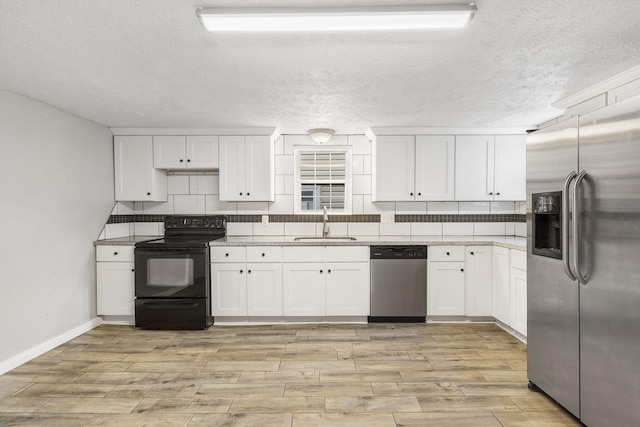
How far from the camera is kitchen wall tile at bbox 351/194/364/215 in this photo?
433cm

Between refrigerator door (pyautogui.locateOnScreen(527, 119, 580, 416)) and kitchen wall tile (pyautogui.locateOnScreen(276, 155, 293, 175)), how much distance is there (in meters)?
2.67

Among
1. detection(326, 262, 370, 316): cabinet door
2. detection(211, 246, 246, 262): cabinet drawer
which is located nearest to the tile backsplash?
detection(211, 246, 246, 262): cabinet drawer

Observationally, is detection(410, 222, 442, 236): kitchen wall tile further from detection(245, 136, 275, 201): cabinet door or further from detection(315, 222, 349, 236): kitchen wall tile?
detection(245, 136, 275, 201): cabinet door

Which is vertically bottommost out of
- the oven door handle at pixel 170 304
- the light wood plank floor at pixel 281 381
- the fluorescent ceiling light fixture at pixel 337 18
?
the light wood plank floor at pixel 281 381

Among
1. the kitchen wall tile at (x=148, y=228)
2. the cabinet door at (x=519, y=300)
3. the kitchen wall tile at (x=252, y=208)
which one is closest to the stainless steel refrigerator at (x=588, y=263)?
the cabinet door at (x=519, y=300)

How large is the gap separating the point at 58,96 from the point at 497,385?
157 inches

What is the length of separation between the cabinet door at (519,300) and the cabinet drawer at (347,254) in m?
1.38

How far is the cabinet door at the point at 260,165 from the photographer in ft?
13.2

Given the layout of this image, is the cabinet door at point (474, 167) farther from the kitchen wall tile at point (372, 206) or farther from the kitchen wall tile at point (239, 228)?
the kitchen wall tile at point (239, 228)

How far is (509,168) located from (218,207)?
11.3 feet

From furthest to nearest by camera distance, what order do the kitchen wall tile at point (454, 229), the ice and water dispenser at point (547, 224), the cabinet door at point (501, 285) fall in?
the kitchen wall tile at point (454, 229), the cabinet door at point (501, 285), the ice and water dispenser at point (547, 224)

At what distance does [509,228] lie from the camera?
4.30 m

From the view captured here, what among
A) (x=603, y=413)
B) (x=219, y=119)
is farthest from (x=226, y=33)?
(x=603, y=413)

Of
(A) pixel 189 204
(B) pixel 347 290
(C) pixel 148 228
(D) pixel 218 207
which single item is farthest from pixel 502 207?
(C) pixel 148 228
